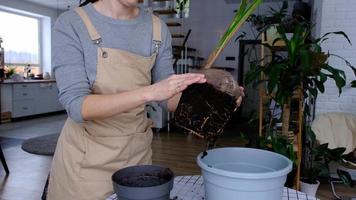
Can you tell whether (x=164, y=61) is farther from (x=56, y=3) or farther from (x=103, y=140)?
(x=56, y=3)

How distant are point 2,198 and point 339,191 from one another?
300cm

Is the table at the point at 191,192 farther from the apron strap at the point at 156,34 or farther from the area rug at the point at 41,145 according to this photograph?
the area rug at the point at 41,145

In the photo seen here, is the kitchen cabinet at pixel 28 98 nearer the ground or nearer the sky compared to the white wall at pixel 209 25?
nearer the ground

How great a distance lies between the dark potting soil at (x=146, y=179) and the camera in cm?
72

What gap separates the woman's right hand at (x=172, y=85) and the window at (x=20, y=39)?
24.8 ft

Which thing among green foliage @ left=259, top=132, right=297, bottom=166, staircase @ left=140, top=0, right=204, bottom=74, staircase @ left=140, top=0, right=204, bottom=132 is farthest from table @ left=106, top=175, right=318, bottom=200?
staircase @ left=140, top=0, right=204, bottom=74

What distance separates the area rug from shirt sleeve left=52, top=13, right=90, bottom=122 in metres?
3.41

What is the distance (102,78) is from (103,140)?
0.59 ft

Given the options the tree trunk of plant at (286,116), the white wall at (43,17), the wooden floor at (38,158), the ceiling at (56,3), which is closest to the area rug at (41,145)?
the wooden floor at (38,158)

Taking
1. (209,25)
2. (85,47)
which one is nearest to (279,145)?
(85,47)

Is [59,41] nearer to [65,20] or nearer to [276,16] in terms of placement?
[65,20]

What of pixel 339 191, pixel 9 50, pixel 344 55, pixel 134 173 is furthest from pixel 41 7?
pixel 134 173

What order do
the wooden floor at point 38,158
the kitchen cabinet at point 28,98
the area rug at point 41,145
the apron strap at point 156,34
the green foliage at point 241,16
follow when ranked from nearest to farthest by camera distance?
1. the green foliage at point 241,16
2. the apron strap at point 156,34
3. the wooden floor at point 38,158
4. the area rug at point 41,145
5. the kitchen cabinet at point 28,98

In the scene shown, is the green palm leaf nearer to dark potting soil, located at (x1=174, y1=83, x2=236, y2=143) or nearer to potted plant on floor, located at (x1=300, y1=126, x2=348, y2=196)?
dark potting soil, located at (x1=174, y1=83, x2=236, y2=143)
